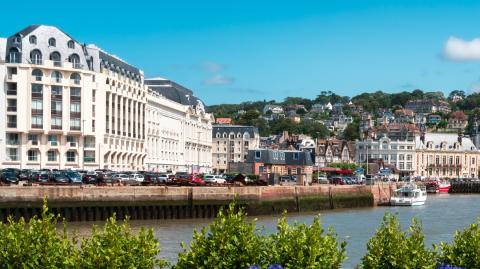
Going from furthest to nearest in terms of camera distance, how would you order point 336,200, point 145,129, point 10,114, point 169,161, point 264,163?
point 264,163 → point 169,161 → point 145,129 → point 10,114 → point 336,200

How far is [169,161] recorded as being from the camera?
508 ft

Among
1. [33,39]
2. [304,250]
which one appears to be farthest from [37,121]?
[304,250]

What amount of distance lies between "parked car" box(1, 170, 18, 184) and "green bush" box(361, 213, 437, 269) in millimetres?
58733

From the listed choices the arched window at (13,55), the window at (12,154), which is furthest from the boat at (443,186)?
the arched window at (13,55)

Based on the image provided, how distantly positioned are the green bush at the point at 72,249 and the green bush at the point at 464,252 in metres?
8.60

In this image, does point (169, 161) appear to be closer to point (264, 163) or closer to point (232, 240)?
point (264, 163)

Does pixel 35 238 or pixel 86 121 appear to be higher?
pixel 86 121

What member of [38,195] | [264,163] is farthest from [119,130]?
[38,195]

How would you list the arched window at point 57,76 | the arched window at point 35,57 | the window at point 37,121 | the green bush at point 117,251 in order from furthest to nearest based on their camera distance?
the arched window at point 57,76, the arched window at point 35,57, the window at point 37,121, the green bush at point 117,251

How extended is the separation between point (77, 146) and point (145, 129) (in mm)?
24489

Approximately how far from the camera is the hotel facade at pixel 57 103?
111250 mm

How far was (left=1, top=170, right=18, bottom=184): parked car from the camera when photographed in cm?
7822

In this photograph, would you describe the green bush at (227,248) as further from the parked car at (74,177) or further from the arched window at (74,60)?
the arched window at (74,60)

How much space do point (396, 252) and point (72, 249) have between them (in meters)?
9.70
